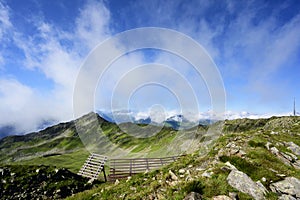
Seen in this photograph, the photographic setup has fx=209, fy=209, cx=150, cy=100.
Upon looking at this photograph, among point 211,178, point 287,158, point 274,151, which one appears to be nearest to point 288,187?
point 211,178

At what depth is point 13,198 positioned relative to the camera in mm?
20328

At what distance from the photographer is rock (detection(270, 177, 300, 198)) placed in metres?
12.0

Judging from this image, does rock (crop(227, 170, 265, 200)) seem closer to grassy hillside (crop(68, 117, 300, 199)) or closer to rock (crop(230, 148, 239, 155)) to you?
grassy hillside (crop(68, 117, 300, 199))

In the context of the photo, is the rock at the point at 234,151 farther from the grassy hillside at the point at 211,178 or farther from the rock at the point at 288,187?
the rock at the point at 288,187

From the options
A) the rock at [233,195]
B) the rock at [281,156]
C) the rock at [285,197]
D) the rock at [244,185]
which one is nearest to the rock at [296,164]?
the rock at [281,156]

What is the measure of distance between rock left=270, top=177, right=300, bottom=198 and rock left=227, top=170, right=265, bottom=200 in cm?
128

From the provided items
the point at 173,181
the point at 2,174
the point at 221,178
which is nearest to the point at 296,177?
the point at 221,178

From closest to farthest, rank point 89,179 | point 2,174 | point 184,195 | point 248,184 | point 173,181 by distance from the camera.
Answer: point 184,195, point 248,184, point 173,181, point 2,174, point 89,179

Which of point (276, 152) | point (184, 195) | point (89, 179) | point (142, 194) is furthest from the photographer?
point (89, 179)

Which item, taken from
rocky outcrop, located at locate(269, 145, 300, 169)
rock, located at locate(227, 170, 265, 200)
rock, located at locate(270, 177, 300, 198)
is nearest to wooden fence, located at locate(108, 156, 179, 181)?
rocky outcrop, located at locate(269, 145, 300, 169)

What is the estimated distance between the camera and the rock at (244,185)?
1155 cm

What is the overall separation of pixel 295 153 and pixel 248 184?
13.0 m

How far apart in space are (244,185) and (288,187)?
2.83 m

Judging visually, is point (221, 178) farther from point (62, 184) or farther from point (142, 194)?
point (62, 184)
